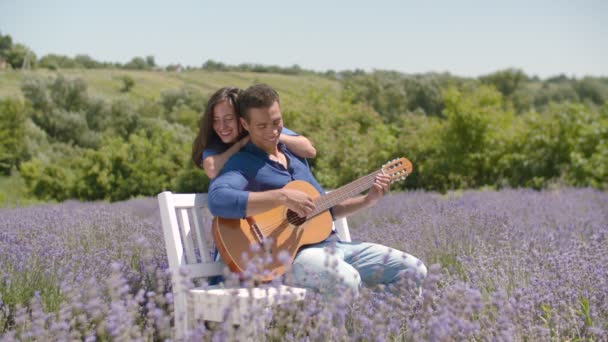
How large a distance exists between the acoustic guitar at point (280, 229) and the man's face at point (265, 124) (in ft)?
0.81

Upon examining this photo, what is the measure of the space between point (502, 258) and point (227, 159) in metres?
1.42

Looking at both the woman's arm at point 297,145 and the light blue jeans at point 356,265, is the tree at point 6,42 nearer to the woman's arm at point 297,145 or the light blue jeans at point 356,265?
the woman's arm at point 297,145

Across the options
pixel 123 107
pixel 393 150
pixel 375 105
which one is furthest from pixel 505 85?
pixel 393 150

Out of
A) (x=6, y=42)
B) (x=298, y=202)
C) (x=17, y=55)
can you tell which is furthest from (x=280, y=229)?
(x=6, y=42)

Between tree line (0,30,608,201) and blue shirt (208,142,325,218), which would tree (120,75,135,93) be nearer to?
tree line (0,30,608,201)

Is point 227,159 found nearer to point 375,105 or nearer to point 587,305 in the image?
point 587,305

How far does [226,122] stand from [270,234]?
687mm

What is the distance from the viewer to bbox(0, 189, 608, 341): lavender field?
1.86 m

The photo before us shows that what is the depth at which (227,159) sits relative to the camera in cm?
329

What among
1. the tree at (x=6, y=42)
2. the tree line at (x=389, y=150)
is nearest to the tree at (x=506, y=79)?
the tree line at (x=389, y=150)

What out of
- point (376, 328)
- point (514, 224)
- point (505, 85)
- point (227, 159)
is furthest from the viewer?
point (505, 85)

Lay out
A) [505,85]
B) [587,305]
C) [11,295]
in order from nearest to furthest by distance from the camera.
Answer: [587,305] < [11,295] < [505,85]

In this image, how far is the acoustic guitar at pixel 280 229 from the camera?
2908mm

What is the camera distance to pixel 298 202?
2.91m
